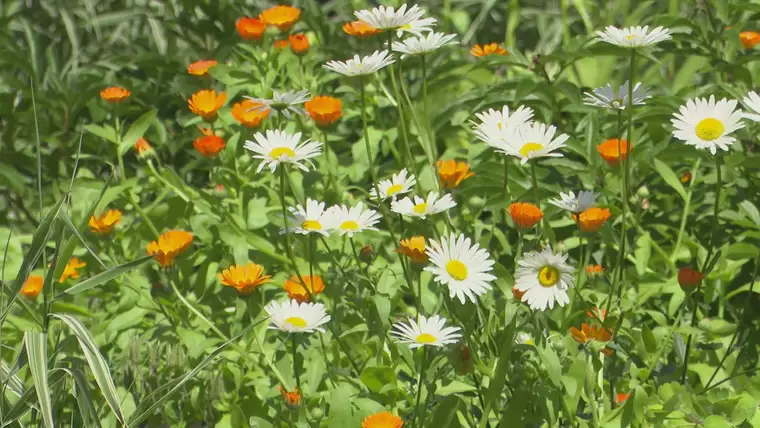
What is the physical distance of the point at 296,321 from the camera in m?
1.47

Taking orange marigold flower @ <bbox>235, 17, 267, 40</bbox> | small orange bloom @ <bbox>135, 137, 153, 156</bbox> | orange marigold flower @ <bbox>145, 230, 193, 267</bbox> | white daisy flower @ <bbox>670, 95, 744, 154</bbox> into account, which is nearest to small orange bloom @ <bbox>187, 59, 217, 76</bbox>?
orange marigold flower @ <bbox>235, 17, 267, 40</bbox>

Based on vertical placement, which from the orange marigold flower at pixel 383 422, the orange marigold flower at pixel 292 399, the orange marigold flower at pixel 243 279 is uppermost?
the orange marigold flower at pixel 243 279

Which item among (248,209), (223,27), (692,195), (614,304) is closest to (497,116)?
(614,304)

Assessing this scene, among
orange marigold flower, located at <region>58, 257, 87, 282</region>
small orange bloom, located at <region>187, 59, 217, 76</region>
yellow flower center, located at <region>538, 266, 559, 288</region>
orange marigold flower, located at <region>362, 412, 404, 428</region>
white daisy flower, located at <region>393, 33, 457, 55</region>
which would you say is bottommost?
orange marigold flower, located at <region>362, 412, 404, 428</region>

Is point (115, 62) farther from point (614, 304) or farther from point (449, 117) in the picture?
point (614, 304)

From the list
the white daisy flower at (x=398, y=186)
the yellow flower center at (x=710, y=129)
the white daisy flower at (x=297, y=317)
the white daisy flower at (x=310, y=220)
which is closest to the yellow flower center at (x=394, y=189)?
the white daisy flower at (x=398, y=186)

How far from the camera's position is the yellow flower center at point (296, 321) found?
145cm

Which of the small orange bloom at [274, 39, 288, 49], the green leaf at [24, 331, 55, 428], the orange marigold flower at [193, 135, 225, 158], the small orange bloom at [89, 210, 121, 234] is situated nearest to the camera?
the green leaf at [24, 331, 55, 428]

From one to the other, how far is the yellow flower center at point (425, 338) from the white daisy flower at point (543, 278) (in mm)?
132

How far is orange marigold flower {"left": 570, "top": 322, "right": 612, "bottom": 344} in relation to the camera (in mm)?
1541

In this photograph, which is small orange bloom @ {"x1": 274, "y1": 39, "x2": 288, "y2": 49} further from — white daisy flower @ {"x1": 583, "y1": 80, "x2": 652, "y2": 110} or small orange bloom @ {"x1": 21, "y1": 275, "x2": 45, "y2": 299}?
white daisy flower @ {"x1": 583, "y1": 80, "x2": 652, "y2": 110}

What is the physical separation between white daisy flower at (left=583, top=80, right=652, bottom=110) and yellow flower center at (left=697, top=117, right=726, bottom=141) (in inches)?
3.4

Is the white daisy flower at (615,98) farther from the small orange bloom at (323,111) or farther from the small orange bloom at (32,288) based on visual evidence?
the small orange bloom at (32,288)

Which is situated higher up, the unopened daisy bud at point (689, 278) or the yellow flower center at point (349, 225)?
the unopened daisy bud at point (689, 278)
